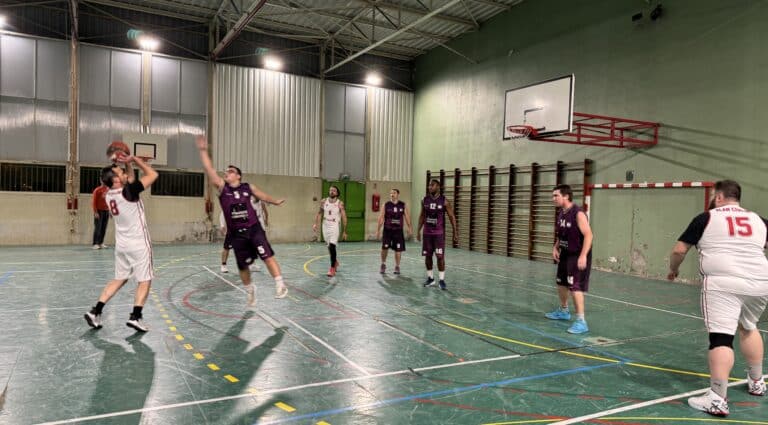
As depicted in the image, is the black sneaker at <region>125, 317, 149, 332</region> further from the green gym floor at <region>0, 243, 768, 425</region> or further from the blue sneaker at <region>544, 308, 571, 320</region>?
the blue sneaker at <region>544, 308, 571, 320</region>

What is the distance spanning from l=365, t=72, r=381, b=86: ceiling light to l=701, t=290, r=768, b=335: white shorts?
64.2 feet

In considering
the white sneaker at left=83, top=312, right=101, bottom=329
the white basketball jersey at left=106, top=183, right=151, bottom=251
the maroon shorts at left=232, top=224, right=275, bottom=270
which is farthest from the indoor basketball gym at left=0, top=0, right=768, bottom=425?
the maroon shorts at left=232, top=224, right=275, bottom=270

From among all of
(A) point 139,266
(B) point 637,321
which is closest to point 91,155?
(A) point 139,266

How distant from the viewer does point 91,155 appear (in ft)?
57.7

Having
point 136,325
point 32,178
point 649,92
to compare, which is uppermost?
point 649,92

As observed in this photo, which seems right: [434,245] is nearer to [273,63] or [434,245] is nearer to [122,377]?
[122,377]

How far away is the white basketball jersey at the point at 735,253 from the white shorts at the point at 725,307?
61 millimetres

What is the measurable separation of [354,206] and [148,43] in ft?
33.5

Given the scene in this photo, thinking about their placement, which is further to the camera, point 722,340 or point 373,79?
point 373,79

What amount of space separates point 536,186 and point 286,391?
13.9 meters

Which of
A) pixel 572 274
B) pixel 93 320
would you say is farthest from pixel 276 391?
pixel 572 274

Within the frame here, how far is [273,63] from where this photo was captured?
67.4 feet

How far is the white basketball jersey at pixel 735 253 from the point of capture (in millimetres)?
4160

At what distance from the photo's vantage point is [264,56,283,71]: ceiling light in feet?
67.0
